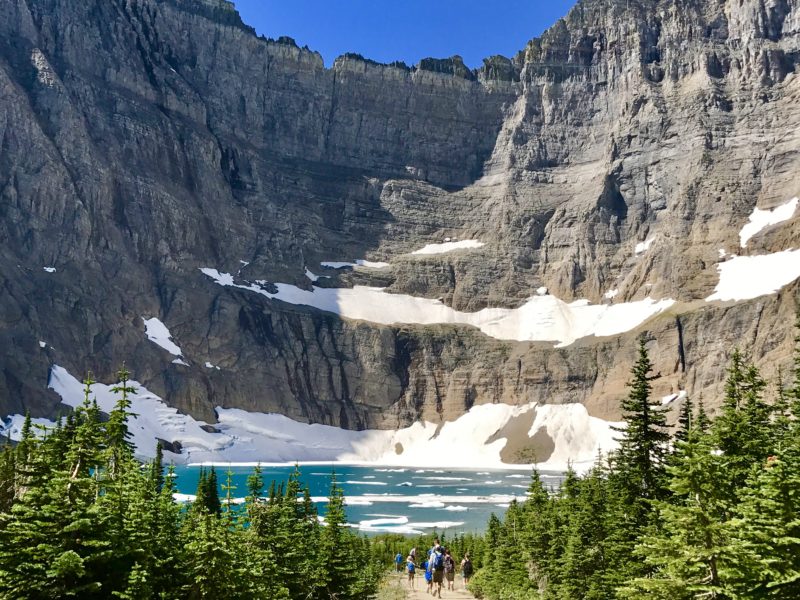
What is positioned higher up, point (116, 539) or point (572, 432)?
point (572, 432)

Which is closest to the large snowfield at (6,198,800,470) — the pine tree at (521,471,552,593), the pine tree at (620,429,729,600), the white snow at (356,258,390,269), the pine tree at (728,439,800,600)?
the white snow at (356,258,390,269)

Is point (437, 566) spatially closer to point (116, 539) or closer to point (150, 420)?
point (116, 539)

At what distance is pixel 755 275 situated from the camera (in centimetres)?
14888

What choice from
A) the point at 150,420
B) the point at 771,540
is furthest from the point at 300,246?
the point at 771,540

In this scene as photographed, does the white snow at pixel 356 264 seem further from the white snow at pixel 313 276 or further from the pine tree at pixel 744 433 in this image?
the pine tree at pixel 744 433

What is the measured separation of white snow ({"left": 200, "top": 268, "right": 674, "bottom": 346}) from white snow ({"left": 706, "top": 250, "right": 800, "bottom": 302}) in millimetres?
17027

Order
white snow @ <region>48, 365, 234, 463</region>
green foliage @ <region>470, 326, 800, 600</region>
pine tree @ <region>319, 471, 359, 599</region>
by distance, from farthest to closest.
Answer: white snow @ <region>48, 365, 234, 463</region>, pine tree @ <region>319, 471, 359, 599</region>, green foliage @ <region>470, 326, 800, 600</region>

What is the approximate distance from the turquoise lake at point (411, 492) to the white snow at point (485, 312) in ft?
151

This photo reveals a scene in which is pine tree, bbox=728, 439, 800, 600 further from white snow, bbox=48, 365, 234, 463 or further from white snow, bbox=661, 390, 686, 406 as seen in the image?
white snow, bbox=661, 390, 686, 406

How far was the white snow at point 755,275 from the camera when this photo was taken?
142250 mm

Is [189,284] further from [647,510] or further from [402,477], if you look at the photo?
[647,510]

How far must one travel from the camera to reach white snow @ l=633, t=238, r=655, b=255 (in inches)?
7156

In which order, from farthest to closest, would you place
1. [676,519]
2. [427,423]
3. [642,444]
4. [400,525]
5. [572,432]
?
[427,423], [572,432], [400,525], [642,444], [676,519]

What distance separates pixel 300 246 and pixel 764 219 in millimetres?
104023
